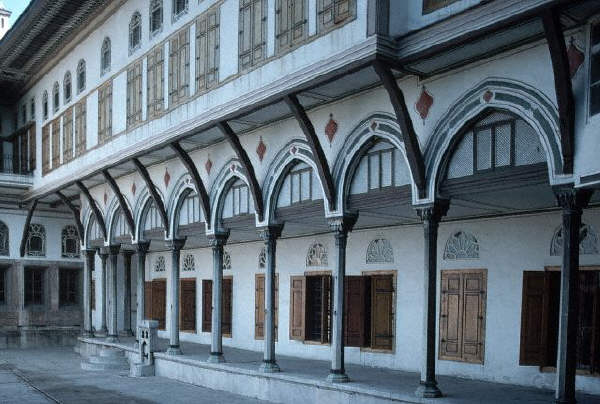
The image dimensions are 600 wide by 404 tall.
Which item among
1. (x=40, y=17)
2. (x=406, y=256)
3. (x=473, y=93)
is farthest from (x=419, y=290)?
(x=40, y=17)

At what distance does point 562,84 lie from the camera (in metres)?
7.57

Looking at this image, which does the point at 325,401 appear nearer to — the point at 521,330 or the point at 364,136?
the point at 521,330

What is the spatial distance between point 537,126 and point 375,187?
3.21m

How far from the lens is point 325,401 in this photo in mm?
11273

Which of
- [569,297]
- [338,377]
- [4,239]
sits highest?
[4,239]

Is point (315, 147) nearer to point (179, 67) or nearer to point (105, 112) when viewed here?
point (179, 67)

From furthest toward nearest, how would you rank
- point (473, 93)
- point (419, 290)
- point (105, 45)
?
1. point (105, 45)
2. point (419, 290)
3. point (473, 93)

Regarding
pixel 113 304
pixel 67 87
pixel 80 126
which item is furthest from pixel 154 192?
pixel 67 87

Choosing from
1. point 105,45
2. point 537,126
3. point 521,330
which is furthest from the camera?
point 105,45

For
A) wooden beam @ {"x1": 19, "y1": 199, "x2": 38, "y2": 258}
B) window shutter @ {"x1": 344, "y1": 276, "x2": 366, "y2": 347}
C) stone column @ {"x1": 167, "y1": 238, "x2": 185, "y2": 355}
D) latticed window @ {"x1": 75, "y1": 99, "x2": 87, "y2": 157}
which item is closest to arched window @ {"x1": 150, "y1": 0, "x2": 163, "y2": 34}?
latticed window @ {"x1": 75, "y1": 99, "x2": 87, "y2": 157}

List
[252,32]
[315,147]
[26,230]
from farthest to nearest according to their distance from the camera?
1. [26,230]
2. [252,32]
3. [315,147]

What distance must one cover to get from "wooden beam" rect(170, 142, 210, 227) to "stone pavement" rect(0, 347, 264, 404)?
3.68 metres

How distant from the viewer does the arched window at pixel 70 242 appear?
26.5m

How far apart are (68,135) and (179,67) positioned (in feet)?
24.8
